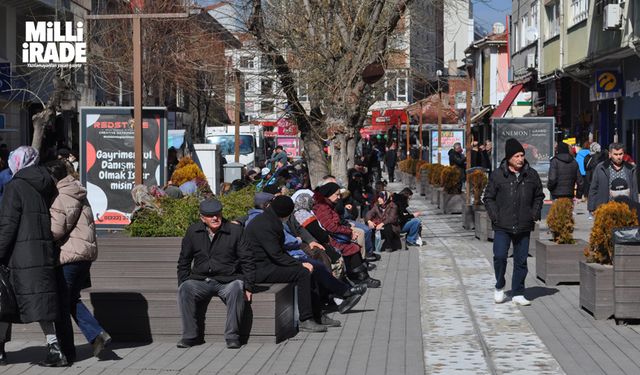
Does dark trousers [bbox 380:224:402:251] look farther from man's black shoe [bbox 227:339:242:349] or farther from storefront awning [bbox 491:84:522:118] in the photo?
storefront awning [bbox 491:84:522:118]

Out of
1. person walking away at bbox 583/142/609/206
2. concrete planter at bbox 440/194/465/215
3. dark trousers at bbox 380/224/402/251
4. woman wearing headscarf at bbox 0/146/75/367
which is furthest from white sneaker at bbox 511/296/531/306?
concrete planter at bbox 440/194/465/215

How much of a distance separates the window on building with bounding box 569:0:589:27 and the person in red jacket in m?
21.4

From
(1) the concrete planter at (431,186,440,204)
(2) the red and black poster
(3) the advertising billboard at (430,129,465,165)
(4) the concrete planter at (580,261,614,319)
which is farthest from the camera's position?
(3) the advertising billboard at (430,129,465,165)

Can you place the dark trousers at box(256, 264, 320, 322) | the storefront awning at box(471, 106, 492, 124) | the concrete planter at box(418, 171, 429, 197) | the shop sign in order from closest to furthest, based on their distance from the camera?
the dark trousers at box(256, 264, 320, 322), the shop sign, the concrete planter at box(418, 171, 429, 197), the storefront awning at box(471, 106, 492, 124)

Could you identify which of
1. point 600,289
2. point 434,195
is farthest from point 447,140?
point 600,289

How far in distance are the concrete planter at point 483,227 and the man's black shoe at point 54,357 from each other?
12.0 m

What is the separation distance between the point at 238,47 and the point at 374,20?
237 inches

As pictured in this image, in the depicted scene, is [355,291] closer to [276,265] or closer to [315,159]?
[276,265]

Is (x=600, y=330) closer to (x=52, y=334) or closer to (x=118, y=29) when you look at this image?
(x=52, y=334)

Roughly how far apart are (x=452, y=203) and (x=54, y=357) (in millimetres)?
19804

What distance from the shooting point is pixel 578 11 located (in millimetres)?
36625

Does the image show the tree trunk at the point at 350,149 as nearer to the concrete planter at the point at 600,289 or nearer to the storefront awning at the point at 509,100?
the concrete planter at the point at 600,289

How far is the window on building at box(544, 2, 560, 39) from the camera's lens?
40094 millimetres

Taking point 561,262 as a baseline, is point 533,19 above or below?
above
